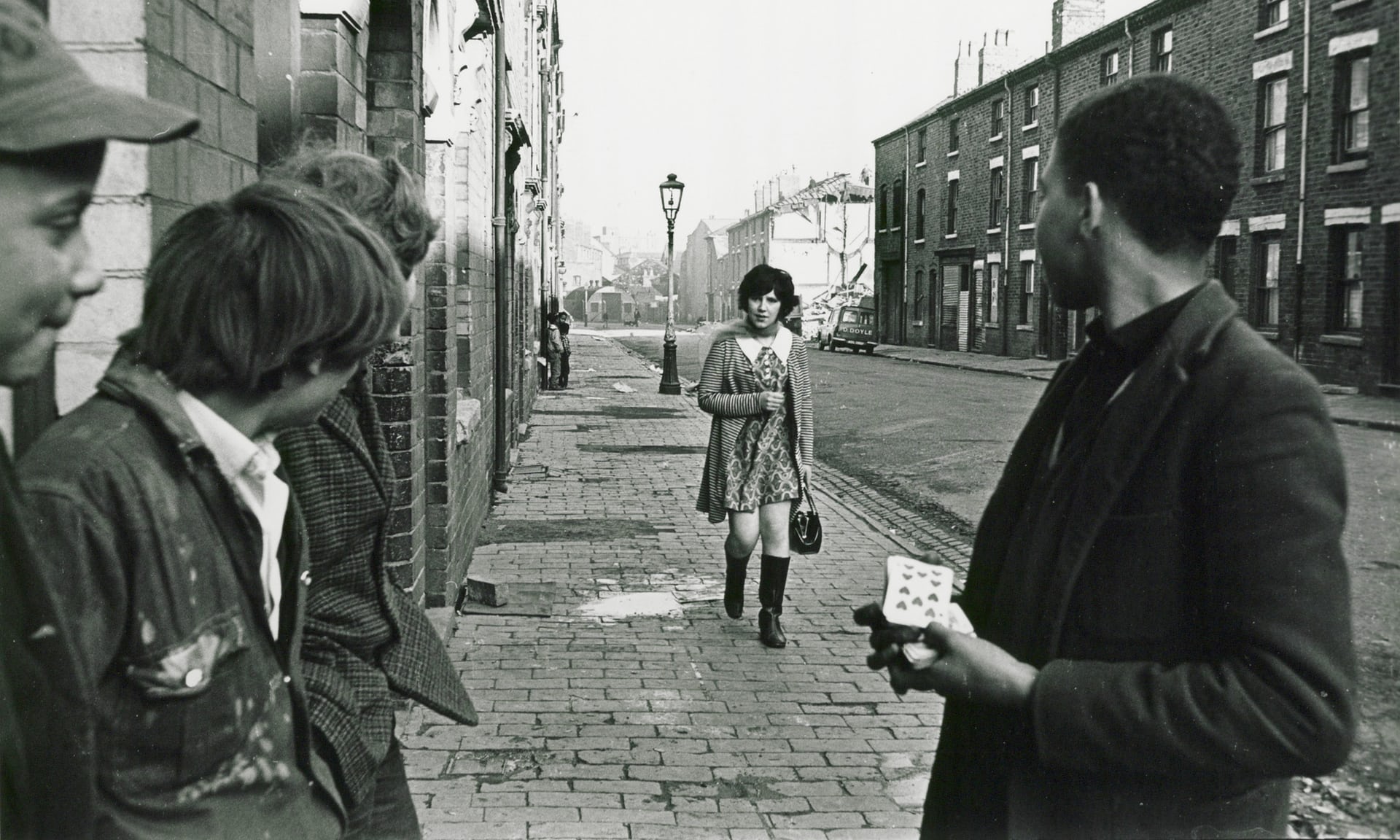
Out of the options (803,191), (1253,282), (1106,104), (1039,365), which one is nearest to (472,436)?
(1106,104)

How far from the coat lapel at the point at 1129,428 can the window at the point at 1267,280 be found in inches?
1055

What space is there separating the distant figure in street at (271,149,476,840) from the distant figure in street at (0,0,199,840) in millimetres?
1100

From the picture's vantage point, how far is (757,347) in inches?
265

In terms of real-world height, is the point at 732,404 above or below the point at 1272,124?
below

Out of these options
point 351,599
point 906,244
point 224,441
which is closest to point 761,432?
point 351,599

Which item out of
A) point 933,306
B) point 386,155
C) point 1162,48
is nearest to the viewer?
point 386,155

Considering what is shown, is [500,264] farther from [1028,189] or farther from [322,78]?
[1028,189]

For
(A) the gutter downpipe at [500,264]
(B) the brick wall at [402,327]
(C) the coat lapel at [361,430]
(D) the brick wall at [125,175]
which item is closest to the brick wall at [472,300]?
(A) the gutter downpipe at [500,264]

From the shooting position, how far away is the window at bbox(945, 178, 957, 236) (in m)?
46.7

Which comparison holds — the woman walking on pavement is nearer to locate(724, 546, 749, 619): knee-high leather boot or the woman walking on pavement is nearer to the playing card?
locate(724, 546, 749, 619): knee-high leather boot

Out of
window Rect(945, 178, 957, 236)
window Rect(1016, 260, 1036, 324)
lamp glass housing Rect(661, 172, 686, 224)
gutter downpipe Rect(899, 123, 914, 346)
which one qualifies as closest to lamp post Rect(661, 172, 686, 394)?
lamp glass housing Rect(661, 172, 686, 224)

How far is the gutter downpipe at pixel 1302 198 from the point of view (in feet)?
82.0

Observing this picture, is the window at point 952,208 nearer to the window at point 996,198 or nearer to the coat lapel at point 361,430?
the window at point 996,198

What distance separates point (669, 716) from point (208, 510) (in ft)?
12.9
